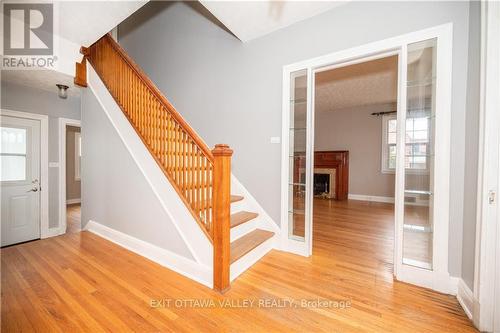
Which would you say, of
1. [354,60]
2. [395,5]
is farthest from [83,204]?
[395,5]

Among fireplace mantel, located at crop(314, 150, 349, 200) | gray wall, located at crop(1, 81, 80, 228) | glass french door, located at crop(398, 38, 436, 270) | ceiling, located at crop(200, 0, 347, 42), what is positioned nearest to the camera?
glass french door, located at crop(398, 38, 436, 270)

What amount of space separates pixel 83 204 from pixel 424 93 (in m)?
4.85

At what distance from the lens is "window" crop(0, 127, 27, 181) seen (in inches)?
122

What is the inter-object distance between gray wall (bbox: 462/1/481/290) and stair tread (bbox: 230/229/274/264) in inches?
69.0

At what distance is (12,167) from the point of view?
3.20 m

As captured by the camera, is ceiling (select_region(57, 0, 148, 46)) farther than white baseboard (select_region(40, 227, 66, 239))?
No

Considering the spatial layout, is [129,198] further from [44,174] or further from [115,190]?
[44,174]

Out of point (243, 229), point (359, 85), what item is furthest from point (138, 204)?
point (359, 85)

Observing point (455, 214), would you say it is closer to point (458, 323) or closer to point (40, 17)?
point (458, 323)

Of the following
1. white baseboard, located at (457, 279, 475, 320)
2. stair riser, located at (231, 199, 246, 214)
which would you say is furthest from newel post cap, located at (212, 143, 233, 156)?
white baseboard, located at (457, 279, 475, 320)

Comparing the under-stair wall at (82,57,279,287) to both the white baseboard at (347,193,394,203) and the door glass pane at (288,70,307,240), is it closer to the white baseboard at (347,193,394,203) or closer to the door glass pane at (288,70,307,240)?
the door glass pane at (288,70,307,240)

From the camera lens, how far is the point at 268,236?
99.0 inches

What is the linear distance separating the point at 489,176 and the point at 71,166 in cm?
882

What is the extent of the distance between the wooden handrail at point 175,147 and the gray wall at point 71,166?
450 cm
